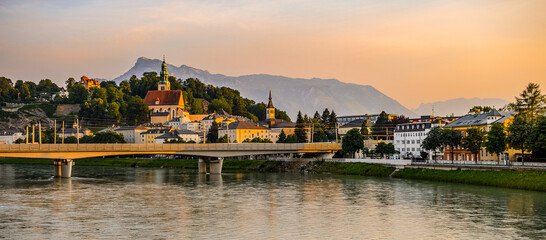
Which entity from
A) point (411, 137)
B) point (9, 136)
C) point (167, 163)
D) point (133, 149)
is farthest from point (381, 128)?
point (9, 136)

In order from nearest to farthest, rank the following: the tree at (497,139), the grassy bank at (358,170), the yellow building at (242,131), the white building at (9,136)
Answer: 1. the grassy bank at (358,170)
2. the tree at (497,139)
3. the yellow building at (242,131)
4. the white building at (9,136)

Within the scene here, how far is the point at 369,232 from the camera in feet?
118

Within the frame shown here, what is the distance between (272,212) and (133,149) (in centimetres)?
4002

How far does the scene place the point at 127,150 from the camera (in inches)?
3132

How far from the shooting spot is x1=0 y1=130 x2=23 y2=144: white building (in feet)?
584

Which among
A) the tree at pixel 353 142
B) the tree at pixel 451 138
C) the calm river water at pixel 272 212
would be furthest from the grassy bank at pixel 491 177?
the tree at pixel 353 142

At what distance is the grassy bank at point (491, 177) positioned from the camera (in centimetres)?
5552

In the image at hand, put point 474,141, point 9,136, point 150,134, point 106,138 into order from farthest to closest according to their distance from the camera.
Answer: point 150,134
point 9,136
point 106,138
point 474,141

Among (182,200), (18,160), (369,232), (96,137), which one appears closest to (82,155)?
(182,200)

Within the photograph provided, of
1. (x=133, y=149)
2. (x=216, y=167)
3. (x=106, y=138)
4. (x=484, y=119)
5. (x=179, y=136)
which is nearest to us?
(x=133, y=149)

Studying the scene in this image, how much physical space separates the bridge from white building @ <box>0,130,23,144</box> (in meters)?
105

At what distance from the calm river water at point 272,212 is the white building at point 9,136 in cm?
12146

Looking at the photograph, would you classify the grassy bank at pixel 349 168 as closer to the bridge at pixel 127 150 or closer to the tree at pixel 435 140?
the bridge at pixel 127 150

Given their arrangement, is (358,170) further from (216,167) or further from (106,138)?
(106,138)
